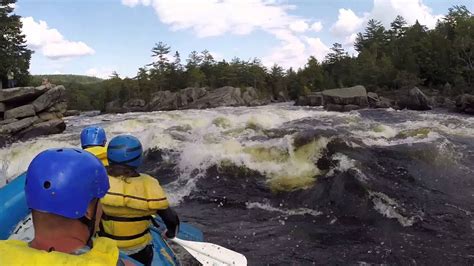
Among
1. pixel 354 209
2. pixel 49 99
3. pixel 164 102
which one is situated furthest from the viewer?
pixel 164 102

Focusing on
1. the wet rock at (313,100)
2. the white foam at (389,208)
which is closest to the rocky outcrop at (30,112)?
the white foam at (389,208)

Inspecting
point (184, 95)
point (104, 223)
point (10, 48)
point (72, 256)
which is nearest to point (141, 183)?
point (104, 223)

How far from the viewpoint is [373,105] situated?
114 ft

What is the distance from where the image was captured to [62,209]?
1417 mm

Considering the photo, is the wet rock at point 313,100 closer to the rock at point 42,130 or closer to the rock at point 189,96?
the rock at point 189,96

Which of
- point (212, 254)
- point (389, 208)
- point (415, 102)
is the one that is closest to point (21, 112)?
point (389, 208)

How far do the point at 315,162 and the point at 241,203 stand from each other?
226cm

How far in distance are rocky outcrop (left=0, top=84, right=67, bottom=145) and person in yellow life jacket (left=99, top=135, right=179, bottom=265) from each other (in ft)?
64.2

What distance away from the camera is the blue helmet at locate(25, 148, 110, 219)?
1418 millimetres

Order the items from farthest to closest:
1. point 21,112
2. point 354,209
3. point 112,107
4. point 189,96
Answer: point 112,107 < point 189,96 < point 21,112 < point 354,209

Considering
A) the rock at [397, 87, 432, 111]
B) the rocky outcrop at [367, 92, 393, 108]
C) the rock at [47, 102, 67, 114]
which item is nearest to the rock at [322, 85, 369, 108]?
the rocky outcrop at [367, 92, 393, 108]

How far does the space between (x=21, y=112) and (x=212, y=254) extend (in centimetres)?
2285

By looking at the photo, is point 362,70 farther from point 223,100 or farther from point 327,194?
point 327,194

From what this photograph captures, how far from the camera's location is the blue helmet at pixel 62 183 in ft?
4.65
